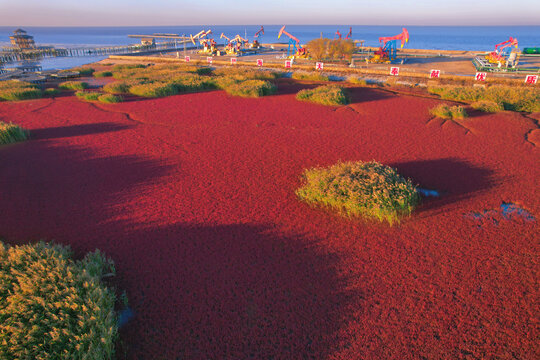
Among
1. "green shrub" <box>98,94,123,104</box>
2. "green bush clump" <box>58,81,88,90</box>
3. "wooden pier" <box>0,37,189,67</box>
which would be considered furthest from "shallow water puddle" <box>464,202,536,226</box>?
"wooden pier" <box>0,37,189,67</box>

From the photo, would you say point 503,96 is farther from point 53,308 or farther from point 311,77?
point 53,308

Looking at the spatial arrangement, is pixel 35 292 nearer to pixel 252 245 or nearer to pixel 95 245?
pixel 95 245

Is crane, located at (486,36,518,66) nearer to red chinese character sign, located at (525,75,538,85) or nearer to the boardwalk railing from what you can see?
red chinese character sign, located at (525,75,538,85)

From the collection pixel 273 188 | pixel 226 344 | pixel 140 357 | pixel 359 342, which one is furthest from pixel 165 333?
pixel 273 188

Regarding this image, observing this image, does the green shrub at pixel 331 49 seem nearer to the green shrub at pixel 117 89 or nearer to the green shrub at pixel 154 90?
the green shrub at pixel 154 90

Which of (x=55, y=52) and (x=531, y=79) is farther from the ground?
(x=55, y=52)

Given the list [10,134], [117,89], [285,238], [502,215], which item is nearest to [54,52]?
[117,89]
